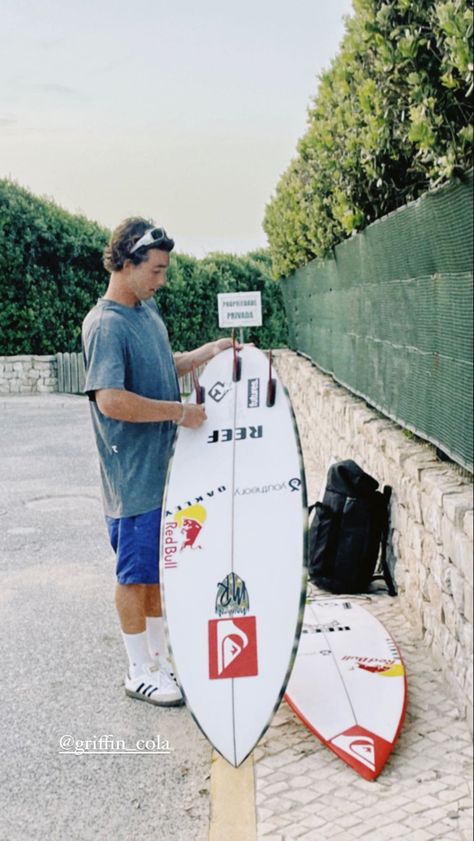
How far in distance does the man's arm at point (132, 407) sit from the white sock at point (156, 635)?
1054 millimetres

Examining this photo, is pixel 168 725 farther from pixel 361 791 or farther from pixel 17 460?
pixel 17 460

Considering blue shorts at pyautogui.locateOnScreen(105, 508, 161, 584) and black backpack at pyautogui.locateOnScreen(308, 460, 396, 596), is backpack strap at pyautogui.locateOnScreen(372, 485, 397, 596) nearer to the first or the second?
black backpack at pyautogui.locateOnScreen(308, 460, 396, 596)

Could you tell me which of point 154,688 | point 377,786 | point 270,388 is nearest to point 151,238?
point 270,388

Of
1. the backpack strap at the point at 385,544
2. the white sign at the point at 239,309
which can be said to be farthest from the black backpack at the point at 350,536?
the white sign at the point at 239,309

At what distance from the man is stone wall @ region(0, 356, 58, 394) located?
16.5 meters

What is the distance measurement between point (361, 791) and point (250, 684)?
0.64 metres

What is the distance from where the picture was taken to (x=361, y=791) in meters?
3.72

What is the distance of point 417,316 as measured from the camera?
18.9 ft

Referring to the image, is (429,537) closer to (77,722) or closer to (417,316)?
(417,316)

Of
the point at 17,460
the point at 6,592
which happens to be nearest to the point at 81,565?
the point at 6,592

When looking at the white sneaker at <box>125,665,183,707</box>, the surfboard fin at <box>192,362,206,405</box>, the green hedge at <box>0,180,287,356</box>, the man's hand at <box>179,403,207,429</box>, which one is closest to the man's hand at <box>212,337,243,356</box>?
the surfboard fin at <box>192,362,206,405</box>

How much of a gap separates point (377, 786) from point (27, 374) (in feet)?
59.1

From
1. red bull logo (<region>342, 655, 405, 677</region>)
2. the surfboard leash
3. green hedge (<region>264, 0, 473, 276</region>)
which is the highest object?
green hedge (<region>264, 0, 473, 276</region>)

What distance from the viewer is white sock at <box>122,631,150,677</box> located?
475 cm
